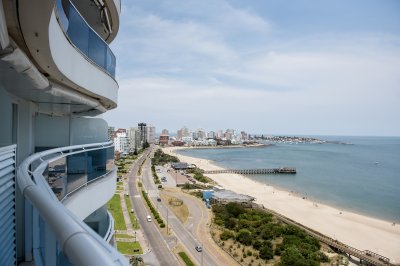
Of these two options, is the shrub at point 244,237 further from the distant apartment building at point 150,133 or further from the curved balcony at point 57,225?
the distant apartment building at point 150,133

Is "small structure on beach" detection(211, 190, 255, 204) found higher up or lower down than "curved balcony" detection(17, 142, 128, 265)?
lower down

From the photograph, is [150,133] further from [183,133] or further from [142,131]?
[183,133]

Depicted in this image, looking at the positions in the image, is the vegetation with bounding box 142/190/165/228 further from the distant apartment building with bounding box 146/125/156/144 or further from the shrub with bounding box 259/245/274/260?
the distant apartment building with bounding box 146/125/156/144

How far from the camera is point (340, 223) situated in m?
33.0

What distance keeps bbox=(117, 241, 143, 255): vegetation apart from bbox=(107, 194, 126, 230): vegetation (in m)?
3.68

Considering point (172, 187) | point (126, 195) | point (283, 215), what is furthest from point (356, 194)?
point (126, 195)

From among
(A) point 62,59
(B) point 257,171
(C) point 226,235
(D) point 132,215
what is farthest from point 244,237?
(B) point 257,171

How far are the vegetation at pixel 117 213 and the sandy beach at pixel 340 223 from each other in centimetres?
1580

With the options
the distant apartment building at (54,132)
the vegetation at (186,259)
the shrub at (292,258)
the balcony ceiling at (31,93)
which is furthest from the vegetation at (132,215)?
the balcony ceiling at (31,93)

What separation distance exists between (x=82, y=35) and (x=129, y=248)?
20141mm

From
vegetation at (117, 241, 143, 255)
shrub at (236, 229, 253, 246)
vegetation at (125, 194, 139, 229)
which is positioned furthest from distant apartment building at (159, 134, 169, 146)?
vegetation at (117, 241, 143, 255)

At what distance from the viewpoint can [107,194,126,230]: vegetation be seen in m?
28.2

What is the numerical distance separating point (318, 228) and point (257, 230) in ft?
21.2

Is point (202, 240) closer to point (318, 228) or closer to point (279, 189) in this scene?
point (318, 228)
